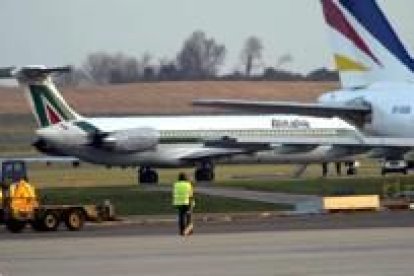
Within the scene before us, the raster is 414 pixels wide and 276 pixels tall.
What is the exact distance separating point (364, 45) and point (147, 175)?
105 ft

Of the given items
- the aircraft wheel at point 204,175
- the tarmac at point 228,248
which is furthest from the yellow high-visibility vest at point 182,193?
the aircraft wheel at point 204,175

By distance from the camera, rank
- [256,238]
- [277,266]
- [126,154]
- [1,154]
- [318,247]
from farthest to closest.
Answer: [1,154] → [126,154] → [256,238] → [318,247] → [277,266]

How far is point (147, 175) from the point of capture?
297ft

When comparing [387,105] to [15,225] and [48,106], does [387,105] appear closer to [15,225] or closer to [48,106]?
[15,225]

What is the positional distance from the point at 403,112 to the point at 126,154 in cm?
3268

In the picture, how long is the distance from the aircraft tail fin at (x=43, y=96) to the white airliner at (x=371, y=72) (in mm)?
29175

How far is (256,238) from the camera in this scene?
40.0 metres

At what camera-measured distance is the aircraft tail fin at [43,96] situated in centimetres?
8788

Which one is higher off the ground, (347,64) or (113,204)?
(347,64)

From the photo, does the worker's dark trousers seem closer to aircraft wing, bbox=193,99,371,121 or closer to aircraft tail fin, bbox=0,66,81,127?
aircraft wing, bbox=193,99,371,121

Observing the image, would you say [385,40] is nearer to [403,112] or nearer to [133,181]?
[403,112]

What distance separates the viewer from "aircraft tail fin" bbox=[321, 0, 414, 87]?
198ft

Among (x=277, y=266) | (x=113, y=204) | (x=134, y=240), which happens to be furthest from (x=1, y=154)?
(x=277, y=266)

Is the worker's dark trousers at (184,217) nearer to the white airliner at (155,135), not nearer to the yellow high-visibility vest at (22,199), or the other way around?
the yellow high-visibility vest at (22,199)
